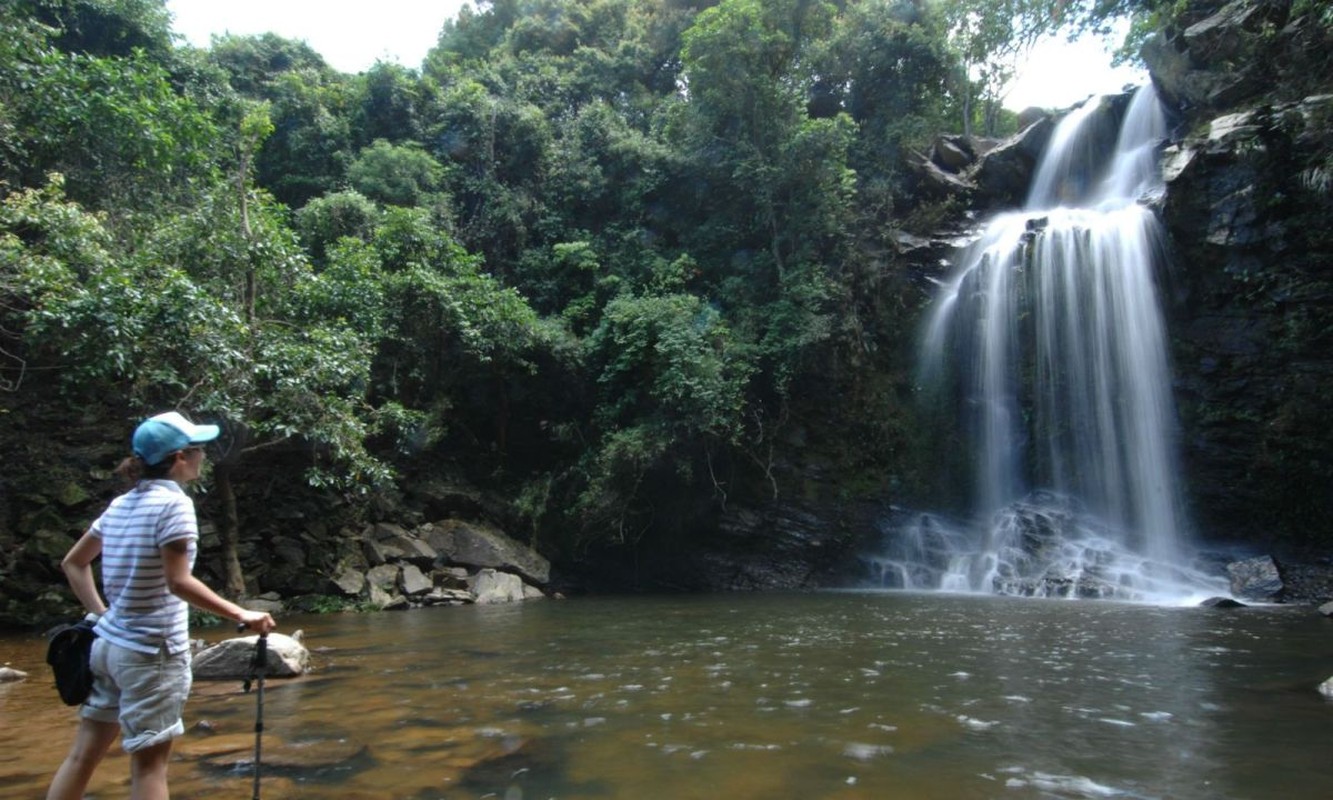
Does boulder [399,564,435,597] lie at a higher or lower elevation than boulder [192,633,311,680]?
higher

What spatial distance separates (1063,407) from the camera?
47.6 feet

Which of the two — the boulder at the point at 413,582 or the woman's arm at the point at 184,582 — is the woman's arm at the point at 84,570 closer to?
the woman's arm at the point at 184,582

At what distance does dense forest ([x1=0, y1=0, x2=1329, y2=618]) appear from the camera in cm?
1012

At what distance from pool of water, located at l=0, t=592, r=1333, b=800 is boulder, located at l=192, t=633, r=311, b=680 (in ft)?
0.60

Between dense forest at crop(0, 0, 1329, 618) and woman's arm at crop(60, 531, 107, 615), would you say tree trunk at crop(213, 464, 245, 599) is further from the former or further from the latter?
woman's arm at crop(60, 531, 107, 615)

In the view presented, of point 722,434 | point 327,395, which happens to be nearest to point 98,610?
point 327,395

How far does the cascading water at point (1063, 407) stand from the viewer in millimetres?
13336

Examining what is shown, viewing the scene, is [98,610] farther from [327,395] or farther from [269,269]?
[269,269]

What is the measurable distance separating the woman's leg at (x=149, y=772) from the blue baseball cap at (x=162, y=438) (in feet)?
3.18

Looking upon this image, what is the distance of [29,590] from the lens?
387 inches

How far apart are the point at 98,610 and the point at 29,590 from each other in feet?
32.2

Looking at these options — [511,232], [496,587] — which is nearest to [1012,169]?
[511,232]

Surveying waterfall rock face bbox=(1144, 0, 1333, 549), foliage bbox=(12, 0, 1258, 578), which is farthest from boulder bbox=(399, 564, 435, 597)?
waterfall rock face bbox=(1144, 0, 1333, 549)

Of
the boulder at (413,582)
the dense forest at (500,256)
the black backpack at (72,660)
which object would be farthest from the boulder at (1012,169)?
the black backpack at (72,660)
